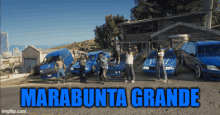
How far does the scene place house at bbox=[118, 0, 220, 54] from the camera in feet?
46.8

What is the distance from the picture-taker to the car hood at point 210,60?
5.73 meters

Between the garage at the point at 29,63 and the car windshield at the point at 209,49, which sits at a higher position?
the car windshield at the point at 209,49

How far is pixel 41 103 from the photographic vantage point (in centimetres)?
464

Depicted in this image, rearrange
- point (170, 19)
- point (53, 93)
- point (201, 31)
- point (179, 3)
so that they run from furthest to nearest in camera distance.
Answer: point (179, 3)
point (170, 19)
point (201, 31)
point (53, 93)

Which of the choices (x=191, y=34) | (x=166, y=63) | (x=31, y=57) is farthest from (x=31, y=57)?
(x=191, y=34)

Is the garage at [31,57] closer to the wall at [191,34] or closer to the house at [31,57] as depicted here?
the house at [31,57]

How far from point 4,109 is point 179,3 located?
3529 centimetres

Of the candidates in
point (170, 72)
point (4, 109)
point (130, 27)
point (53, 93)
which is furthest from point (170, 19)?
point (4, 109)

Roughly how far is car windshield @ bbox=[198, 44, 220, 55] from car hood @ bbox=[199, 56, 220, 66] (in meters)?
0.47

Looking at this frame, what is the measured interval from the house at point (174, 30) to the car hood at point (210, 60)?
8.47 metres

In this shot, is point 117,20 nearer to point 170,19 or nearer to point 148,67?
point 170,19

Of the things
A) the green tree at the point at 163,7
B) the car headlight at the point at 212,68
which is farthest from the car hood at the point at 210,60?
the green tree at the point at 163,7

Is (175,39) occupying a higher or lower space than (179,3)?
A: lower

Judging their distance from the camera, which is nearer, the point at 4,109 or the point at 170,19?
the point at 4,109
